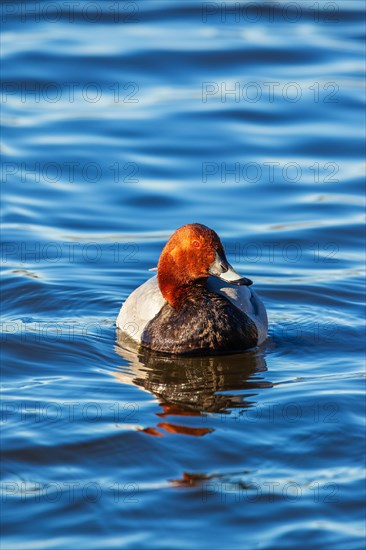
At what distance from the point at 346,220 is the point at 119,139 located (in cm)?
368

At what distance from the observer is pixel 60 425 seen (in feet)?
24.6

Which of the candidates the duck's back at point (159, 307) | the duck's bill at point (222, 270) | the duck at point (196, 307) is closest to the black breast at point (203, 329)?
the duck at point (196, 307)

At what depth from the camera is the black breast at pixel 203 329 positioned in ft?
29.7

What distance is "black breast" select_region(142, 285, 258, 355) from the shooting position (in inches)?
357

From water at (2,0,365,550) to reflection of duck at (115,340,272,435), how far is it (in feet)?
0.08

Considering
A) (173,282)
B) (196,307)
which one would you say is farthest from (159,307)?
(196,307)

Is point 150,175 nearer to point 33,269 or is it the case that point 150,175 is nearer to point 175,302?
point 33,269

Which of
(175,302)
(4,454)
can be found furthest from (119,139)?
(4,454)

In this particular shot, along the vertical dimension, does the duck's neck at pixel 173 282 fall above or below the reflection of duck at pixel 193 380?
above

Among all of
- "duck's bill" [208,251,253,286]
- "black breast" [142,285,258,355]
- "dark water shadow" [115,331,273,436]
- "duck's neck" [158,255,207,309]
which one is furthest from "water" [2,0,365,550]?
"duck's bill" [208,251,253,286]

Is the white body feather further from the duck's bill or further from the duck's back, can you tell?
the duck's bill

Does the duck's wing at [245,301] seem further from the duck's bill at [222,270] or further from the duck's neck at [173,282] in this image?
the duck's bill at [222,270]

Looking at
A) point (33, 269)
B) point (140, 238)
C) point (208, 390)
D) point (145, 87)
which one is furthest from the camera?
point (145, 87)

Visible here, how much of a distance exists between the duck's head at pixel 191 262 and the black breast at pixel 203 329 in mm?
128
